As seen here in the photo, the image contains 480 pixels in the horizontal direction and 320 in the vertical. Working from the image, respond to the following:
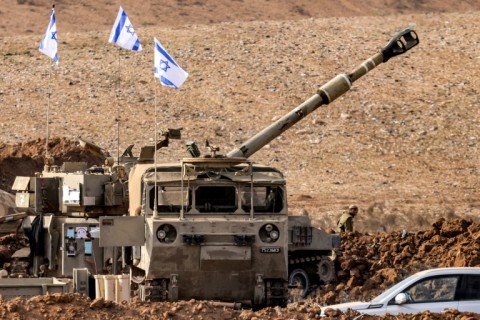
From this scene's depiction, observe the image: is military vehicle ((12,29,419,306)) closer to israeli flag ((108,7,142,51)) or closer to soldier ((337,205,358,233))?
israeli flag ((108,7,142,51))

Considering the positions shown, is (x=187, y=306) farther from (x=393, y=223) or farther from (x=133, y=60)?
(x=133, y=60)

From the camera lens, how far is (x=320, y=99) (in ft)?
78.8

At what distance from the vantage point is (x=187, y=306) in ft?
52.3

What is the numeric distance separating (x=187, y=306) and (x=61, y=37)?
1552 inches

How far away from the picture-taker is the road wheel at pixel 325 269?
2291 cm

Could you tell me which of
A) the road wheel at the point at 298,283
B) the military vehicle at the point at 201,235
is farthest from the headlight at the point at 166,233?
the road wheel at the point at 298,283

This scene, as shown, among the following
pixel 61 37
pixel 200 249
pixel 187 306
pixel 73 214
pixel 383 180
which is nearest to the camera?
pixel 187 306

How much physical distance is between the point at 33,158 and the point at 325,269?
1502 cm

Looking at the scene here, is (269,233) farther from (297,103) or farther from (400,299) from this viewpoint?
(297,103)

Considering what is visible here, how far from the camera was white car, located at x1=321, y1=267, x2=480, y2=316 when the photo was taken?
17.2 metres

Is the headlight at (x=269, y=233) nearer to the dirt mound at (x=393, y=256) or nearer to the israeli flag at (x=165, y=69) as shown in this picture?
the dirt mound at (x=393, y=256)

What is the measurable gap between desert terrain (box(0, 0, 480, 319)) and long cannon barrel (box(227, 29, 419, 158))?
9.64 meters

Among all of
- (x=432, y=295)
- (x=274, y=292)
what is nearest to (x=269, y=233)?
(x=274, y=292)

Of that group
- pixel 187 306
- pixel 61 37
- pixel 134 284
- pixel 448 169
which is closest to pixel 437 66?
pixel 448 169
